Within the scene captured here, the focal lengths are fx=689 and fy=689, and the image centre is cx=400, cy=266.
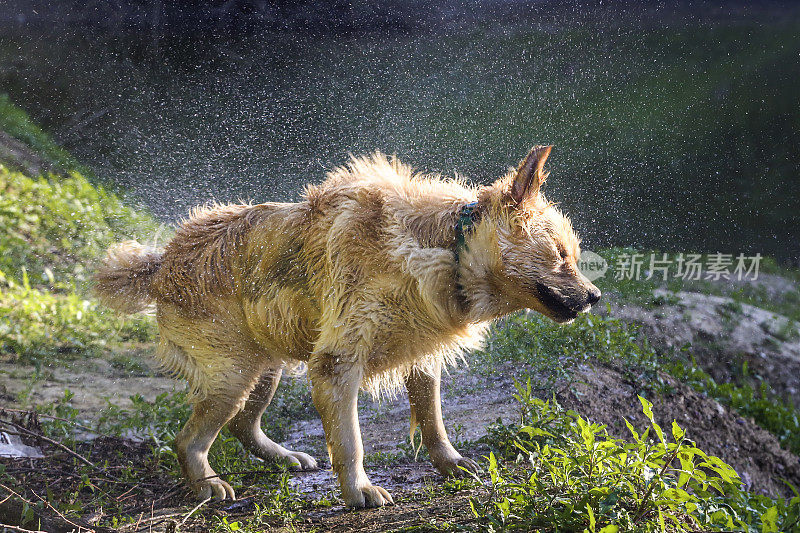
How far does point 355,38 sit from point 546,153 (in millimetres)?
6013

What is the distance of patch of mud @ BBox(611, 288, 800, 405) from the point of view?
7.00 meters

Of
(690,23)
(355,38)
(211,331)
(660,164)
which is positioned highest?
(690,23)

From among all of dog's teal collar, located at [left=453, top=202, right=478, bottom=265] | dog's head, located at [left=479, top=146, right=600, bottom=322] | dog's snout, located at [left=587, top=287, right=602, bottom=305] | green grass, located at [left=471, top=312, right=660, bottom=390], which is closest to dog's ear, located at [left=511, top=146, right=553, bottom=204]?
dog's head, located at [left=479, top=146, right=600, bottom=322]

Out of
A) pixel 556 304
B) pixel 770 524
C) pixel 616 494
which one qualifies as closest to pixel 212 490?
pixel 556 304

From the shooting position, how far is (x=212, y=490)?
154 inches

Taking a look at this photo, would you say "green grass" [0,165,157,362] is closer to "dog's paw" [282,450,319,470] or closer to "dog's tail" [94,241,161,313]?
"dog's tail" [94,241,161,313]

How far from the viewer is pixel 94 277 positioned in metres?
4.18

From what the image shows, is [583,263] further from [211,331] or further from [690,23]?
[211,331]

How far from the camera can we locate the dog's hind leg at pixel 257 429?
4406 millimetres

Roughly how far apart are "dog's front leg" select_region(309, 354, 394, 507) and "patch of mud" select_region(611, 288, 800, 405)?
4.31 meters

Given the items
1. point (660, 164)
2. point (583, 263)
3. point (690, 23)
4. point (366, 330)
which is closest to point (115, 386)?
point (366, 330)

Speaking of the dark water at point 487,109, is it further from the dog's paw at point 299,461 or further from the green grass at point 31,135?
the dog's paw at point 299,461

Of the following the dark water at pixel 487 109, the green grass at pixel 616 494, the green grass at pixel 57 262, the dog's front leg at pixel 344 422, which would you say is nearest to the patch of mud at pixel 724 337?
the dark water at pixel 487 109

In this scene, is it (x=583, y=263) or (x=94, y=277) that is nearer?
(x=94, y=277)
